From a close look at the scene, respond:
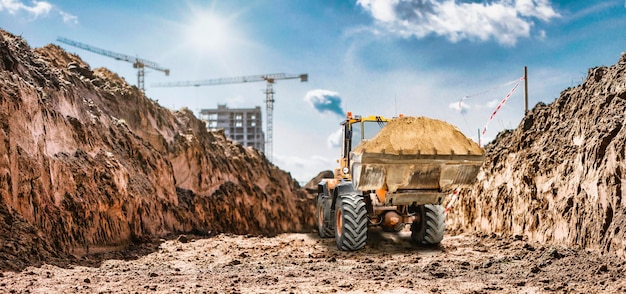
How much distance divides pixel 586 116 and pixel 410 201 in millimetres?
4483

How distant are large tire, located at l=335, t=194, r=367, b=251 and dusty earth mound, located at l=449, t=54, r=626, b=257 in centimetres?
401

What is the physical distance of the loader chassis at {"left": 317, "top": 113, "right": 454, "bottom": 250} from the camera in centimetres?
1025

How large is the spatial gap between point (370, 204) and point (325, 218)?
2.51 meters

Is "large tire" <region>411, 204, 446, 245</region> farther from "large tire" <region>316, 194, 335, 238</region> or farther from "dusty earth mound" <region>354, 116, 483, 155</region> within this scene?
"large tire" <region>316, 194, 335, 238</region>

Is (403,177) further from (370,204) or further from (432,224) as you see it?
(432,224)

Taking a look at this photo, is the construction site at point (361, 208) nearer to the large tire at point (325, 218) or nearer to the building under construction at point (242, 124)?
the large tire at point (325, 218)

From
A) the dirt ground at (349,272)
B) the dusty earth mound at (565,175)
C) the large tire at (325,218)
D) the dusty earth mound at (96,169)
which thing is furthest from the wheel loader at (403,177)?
the dusty earth mound at (96,169)

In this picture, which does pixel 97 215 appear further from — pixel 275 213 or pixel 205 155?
pixel 275 213

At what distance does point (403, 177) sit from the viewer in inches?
389

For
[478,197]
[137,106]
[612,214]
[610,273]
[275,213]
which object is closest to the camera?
[610,273]

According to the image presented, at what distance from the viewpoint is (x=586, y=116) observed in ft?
35.9

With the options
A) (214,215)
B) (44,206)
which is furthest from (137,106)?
(44,206)

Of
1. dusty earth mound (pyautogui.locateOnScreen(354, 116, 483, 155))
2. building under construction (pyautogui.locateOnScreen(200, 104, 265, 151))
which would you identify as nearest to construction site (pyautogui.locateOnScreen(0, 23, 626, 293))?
dusty earth mound (pyautogui.locateOnScreen(354, 116, 483, 155))

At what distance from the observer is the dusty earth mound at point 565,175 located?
8.63 meters
